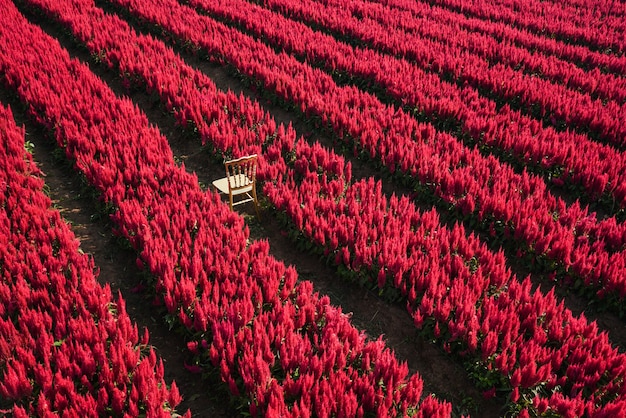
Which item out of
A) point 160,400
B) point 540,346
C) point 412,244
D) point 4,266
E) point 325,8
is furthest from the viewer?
point 325,8

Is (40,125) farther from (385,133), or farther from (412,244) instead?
(412,244)

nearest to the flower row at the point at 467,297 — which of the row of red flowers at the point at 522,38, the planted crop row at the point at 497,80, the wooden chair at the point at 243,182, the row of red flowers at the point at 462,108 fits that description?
the wooden chair at the point at 243,182

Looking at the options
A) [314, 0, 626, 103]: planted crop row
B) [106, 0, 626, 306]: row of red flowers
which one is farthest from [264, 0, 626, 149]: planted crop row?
[106, 0, 626, 306]: row of red flowers

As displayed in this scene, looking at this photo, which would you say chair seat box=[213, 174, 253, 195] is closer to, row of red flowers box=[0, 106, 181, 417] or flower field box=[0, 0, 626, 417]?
flower field box=[0, 0, 626, 417]

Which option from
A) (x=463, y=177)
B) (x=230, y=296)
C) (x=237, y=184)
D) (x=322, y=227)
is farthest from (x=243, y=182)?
(x=463, y=177)

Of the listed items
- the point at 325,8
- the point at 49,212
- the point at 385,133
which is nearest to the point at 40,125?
the point at 49,212

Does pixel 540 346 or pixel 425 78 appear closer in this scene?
pixel 540 346
